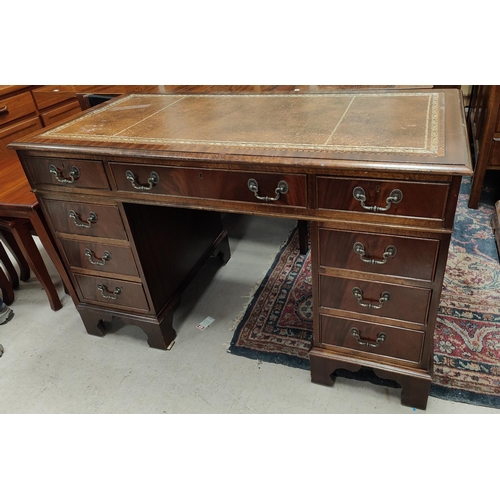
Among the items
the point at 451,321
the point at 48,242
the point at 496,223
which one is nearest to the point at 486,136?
the point at 496,223

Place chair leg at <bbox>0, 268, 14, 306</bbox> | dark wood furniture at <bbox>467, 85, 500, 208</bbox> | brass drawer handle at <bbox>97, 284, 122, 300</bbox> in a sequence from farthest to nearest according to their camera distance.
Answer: dark wood furniture at <bbox>467, 85, 500, 208</bbox> → chair leg at <bbox>0, 268, 14, 306</bbox> → brass drawer handle at <bbox>97, 284, 122, 300</bbox>

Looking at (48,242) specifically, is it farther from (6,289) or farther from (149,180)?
(149,180)

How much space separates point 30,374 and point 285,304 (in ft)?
3.61

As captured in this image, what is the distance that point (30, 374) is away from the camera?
5.71ft

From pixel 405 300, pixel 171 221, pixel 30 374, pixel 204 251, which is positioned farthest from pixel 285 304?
pixel 30 374

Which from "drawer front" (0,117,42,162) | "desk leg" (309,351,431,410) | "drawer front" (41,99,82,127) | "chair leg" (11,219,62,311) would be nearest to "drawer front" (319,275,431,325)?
"desk leg" (309,351,431,410)

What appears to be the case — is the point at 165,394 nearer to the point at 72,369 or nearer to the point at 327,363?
the point at 72,369

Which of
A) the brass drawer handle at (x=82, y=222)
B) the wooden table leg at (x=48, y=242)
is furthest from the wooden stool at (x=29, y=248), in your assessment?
the brass drawer handle at (x=82, y=222)

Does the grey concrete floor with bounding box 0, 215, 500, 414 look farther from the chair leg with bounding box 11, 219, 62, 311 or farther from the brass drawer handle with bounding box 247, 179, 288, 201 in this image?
the brass drawer handle with bounding box 247, 179, 288, 201

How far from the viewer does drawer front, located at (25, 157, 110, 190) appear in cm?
138

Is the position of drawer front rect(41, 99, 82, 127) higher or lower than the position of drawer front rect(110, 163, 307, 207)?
lower

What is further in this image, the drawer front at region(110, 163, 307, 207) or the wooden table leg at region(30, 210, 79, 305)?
the wooden table leg at region(30, 210, 79, 305)

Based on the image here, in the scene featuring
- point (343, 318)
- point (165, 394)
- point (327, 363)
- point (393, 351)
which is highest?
point (343, 318)

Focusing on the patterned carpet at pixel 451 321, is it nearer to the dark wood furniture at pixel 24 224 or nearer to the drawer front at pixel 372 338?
the drawer front at pixel 372 338
